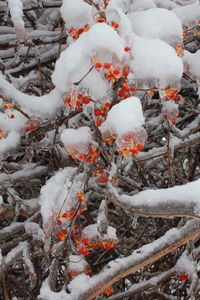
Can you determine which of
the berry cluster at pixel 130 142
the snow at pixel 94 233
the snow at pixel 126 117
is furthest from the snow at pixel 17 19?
the snow at pixel 94 233

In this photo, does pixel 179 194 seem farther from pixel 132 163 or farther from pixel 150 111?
pixel 150 111

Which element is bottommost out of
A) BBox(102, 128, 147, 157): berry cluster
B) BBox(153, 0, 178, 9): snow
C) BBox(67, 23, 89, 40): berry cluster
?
BBox(102, 128, 147, 157): berry cluster

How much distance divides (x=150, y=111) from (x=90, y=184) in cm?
74

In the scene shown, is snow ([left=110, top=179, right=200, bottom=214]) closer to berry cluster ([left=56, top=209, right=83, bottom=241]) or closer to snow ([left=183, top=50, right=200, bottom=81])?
berry cluster ([left=56, top=209, right=83, bottom=241])

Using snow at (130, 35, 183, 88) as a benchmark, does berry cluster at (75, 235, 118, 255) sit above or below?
below

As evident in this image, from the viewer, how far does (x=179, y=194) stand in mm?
1283

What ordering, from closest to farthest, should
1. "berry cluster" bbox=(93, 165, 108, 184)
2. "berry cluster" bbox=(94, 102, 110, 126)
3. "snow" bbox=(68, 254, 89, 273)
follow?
"berry cluster" bbox=(94, 102, 110, 126) < "berry cluster" bbox=(93, 165, 108, 184) < "snow" bbox=(68, 254, 89, 273)

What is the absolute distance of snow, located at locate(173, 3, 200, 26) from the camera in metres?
2.07

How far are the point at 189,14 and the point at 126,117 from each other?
0.96m

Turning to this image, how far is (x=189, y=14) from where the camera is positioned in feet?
6.89

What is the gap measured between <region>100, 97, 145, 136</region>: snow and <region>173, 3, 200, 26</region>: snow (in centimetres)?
83

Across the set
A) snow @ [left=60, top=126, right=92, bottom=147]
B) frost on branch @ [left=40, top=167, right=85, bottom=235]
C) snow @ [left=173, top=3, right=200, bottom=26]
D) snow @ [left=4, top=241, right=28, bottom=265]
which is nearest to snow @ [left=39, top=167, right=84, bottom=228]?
frost on branch @ [left=40, top=167, right=85, bottom=235]

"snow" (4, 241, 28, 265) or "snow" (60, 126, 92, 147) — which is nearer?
"snow" (60, 126, 92, 147)

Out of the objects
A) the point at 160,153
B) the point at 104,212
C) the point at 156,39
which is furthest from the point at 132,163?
the point at 156,39
